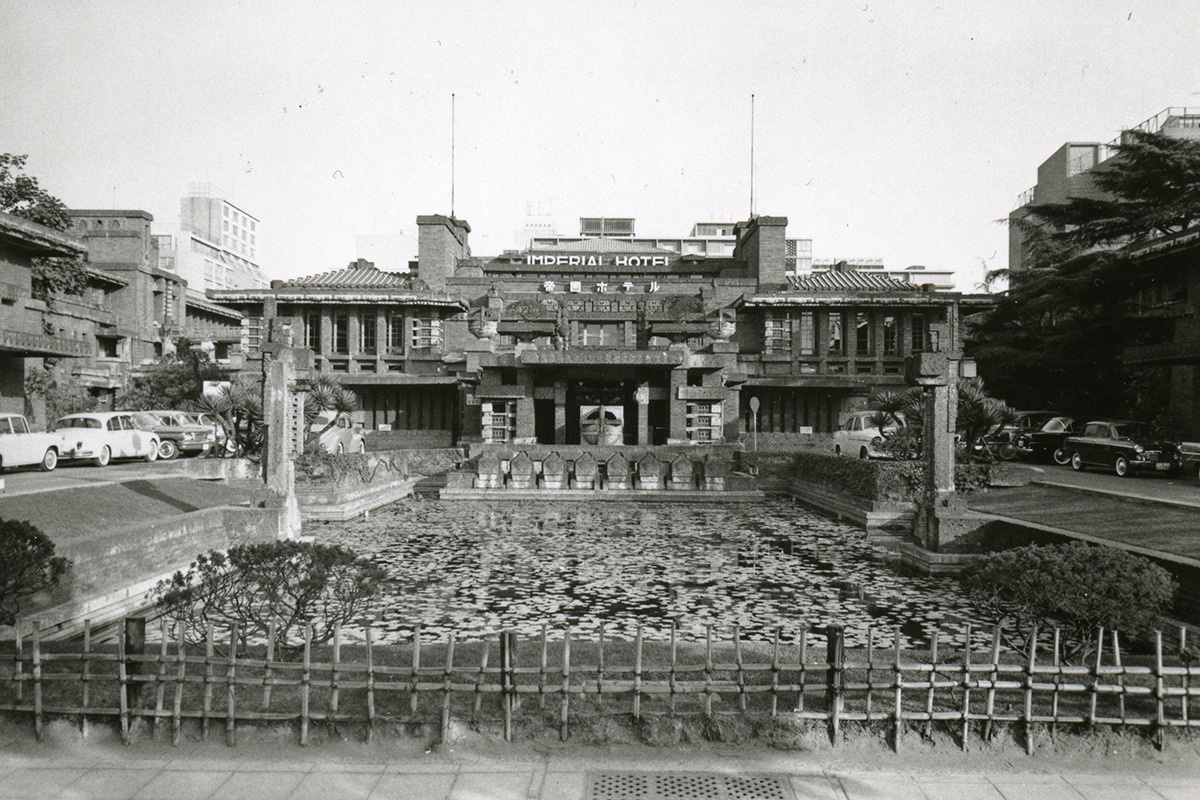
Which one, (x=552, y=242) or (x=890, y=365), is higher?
(x=552, y=242)

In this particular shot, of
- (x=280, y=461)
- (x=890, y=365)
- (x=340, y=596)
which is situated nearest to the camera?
(x=340, y=596)

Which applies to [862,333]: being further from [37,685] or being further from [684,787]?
[37,685]

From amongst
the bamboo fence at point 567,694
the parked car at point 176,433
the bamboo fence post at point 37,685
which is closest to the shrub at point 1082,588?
the bamboo fence at point 567,694

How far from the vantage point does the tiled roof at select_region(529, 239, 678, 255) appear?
48.0 m

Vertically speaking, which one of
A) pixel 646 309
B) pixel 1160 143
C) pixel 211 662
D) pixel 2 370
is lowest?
pixel 211 662

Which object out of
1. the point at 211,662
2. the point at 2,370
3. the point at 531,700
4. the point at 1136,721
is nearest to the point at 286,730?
the point at 211,662

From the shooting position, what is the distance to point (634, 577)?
11.6 metres

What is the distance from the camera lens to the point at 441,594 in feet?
34.3

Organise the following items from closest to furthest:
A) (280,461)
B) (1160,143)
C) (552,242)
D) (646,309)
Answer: (280,461)
(1160,143)
(646,309)
(552,242)

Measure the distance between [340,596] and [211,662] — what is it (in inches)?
55.1

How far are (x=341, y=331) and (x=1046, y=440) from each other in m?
29.1

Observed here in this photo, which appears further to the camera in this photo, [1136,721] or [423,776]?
[1136,721]

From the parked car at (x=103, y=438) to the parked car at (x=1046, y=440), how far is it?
28.6m

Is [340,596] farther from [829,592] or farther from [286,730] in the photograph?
Result: [829,592]
